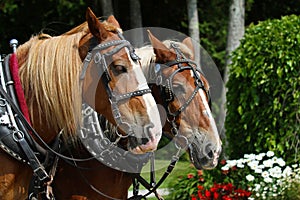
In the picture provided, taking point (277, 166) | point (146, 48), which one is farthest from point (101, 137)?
point (277, 166)

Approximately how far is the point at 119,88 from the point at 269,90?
3.25 m

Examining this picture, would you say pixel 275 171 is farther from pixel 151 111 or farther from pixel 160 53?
pixel 151 111

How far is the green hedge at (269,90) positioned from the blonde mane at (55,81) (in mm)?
3104

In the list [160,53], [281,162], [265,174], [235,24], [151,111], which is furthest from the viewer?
[235,24]

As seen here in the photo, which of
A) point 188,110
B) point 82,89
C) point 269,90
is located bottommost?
point 269,90

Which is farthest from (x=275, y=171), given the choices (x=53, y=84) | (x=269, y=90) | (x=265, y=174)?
(x=53, y=84)

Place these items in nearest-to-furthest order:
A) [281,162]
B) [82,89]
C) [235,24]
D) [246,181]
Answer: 1. [82,89]
2. [281,162]
3. [246,181]
4. [235,24]

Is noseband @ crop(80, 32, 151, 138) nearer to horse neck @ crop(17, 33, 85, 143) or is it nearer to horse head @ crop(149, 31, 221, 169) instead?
horse neck @ crop(17, 33, 85, 143)

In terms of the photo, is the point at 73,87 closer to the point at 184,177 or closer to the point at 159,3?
the point at 184,177

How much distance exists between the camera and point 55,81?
125 inches

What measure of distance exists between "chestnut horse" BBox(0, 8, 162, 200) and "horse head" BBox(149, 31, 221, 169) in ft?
2.66

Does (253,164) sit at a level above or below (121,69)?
below

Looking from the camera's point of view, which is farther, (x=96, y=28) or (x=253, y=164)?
(x=253, y=164)

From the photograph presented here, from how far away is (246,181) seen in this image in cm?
618
